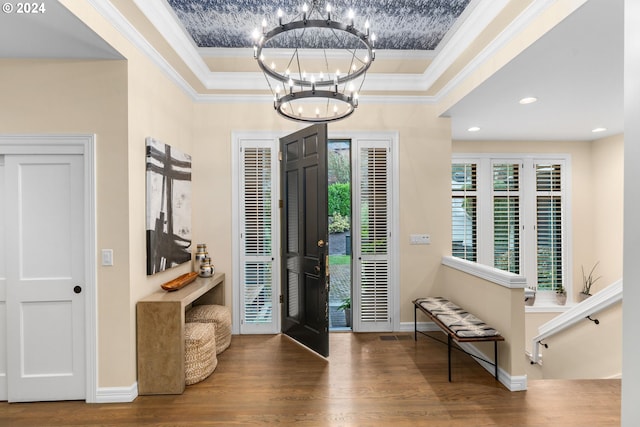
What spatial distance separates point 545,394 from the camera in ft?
8.57

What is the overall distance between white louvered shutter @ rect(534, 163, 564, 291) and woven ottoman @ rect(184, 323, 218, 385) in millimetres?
5224

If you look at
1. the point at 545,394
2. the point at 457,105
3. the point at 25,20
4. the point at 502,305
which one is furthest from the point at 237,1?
the point at 545,394

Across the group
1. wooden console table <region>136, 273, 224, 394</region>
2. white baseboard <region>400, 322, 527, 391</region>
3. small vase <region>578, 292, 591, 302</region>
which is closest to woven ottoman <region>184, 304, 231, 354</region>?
wooden console table <region>136, 273, 224, 394</region>

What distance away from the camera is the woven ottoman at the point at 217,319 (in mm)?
3352

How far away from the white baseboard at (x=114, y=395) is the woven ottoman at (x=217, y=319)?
86 centimetres

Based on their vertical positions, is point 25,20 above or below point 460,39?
below

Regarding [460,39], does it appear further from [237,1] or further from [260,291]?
[260,291]

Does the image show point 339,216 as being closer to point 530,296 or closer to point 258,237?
point 258,237

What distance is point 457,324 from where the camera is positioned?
A: 293cm

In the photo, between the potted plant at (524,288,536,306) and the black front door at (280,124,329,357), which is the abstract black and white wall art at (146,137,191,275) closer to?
the black front door at (280,124,329,357)

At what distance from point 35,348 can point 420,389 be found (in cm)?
308

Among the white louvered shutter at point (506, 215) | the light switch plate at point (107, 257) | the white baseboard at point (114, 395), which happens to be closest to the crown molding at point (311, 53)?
the light switch plate at point (107, 257)

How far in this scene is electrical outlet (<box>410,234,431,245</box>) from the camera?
4.05 m

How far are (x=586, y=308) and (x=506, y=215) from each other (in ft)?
7.58
